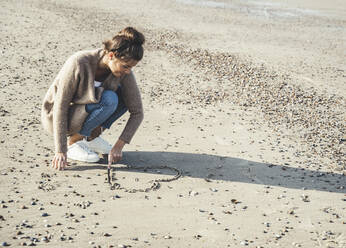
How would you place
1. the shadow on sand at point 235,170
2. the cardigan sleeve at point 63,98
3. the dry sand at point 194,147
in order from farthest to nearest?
the shadow on sand at point 235,170
the cardigan sleeve at point 63,98
the dry sand at point 194,147

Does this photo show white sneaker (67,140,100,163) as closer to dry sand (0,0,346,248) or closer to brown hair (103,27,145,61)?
dry sand (0,0,346,248)

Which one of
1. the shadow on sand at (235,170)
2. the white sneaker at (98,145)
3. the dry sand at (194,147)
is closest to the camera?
the dry sand at (194,147)

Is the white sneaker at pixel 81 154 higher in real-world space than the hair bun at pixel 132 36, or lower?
lower

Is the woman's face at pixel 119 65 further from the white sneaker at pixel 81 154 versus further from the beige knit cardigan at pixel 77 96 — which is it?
the white sneaker at pixel 81 154

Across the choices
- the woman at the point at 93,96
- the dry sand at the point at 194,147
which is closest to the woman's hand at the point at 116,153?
the woman at the point at 93,96

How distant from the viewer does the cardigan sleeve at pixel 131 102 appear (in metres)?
4.30

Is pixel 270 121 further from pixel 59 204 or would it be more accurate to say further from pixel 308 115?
pixel 59 204

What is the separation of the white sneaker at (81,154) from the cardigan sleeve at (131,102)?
0.41m

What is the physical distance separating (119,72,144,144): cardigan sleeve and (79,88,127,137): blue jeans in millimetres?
93

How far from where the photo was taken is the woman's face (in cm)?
389

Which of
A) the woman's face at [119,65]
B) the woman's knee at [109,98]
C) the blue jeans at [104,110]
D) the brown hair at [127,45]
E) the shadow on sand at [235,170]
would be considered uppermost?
the brown hair at [127,45]

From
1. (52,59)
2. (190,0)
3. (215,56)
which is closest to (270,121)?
(215,56)

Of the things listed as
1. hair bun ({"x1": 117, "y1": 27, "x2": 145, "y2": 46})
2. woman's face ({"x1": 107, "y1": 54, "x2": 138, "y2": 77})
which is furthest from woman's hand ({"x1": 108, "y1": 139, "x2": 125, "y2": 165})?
hair bun ({"x1": 117, "y1": 27, "x2": 145, "y2": 46})

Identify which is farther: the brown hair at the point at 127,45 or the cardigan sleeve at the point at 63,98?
the cardigan sleeve at the point at 63,98
